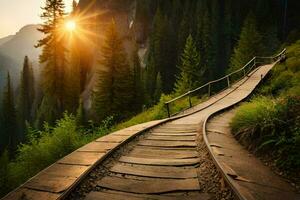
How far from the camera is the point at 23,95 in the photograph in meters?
104

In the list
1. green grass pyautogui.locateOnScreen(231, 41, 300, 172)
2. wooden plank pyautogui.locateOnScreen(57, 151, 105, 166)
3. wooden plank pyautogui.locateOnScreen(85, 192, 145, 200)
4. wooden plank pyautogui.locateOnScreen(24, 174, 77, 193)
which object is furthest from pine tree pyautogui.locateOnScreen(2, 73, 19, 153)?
wooden plank pyautogui.locateOnScreen(85, 192, 145, 200)

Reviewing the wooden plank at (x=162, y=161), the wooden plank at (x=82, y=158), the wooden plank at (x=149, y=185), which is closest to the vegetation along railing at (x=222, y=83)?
the wooden plank at (x=82, y=158)

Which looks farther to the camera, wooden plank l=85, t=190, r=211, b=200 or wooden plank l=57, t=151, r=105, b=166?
wooden plank l=57, t=151, r=105, b=166

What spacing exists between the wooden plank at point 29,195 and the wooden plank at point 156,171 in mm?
1681

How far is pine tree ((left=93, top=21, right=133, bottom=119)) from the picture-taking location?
38812mm

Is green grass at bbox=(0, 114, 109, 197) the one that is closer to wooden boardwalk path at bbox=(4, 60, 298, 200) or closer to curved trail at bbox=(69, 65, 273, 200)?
wooden boardwalk path at bbox=(4, 60, 298, 200)

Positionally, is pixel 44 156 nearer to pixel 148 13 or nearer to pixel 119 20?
pixel 148 13

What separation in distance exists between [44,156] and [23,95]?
99.2m

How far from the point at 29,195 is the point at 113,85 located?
34.1 meters

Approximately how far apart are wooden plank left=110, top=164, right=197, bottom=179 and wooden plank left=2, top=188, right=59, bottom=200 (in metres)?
1.68

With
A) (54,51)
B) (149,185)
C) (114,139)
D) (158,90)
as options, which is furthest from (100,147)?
(158,90)

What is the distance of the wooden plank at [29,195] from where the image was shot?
5.62m

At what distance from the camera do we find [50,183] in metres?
6.29

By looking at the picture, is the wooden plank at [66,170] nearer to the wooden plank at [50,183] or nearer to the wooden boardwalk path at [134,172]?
the wooden boardwalk path at [134,172]
